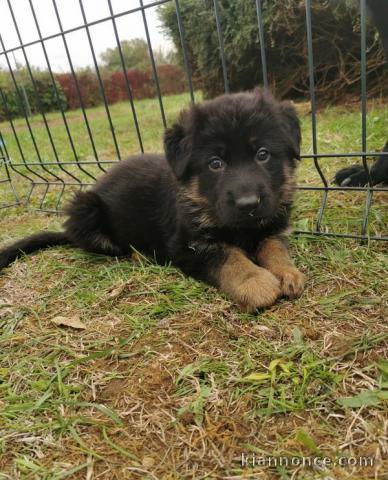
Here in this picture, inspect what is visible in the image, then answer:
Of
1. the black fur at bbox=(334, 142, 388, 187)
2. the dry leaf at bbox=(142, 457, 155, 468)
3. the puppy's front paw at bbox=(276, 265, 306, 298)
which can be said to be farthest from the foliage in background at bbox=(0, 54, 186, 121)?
the dry leaf at bbox=(142, 457, 155, 468)

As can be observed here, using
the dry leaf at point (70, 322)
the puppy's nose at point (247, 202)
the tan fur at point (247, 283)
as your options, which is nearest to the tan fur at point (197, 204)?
the tan fur at point (247, 283)

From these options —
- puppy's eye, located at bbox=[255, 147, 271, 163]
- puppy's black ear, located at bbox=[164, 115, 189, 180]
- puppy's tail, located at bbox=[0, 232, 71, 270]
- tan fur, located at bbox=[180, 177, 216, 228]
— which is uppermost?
puppy's black ear, located at bbox=[164, 115, 189, 180]

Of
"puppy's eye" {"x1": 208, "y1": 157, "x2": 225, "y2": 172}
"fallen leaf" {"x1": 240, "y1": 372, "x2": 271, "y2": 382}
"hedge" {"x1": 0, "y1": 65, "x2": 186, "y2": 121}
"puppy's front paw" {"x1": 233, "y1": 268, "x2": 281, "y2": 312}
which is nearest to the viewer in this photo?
"fallen leaf" {"x1": 240, "y1": 372, "x2": 271, "y2": 382}

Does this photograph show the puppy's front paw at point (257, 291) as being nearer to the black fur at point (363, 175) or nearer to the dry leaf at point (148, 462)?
the dry leaf at point (148, 462)

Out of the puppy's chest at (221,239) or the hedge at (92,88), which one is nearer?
the puppy's chest at (221,239)

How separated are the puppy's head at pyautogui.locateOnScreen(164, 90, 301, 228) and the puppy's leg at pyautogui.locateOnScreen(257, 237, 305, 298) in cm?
21

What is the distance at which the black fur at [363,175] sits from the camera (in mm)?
3061

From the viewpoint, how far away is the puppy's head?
7.12 feet

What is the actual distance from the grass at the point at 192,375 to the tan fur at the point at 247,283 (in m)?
0.07

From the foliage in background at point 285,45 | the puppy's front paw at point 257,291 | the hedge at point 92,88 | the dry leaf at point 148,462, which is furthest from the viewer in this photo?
Answer: the hedge at point 92,88

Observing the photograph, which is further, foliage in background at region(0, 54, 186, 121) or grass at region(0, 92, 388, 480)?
foliage in background at region(0, 54, 186, 121)

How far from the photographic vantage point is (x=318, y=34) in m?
7.67

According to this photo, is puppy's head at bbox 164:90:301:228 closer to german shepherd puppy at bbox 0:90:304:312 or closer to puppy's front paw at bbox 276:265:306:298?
german shepherd puppy at bbox 0:90:304:312

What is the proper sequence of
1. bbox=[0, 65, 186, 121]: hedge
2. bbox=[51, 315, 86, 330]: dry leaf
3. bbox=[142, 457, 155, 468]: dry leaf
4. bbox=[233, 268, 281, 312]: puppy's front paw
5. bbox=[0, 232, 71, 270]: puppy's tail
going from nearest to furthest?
bbox=[142, 457, 155, 468]: dry leaf, bbox=[233, 268, 281, 312]: puppy's front paw, bbox=[51, 315, 86, 330]: dry leaf, bbox=[0, 232, 71, 270]: puppy's tail, bbox=[0, 65, 186, 121]: hedge
